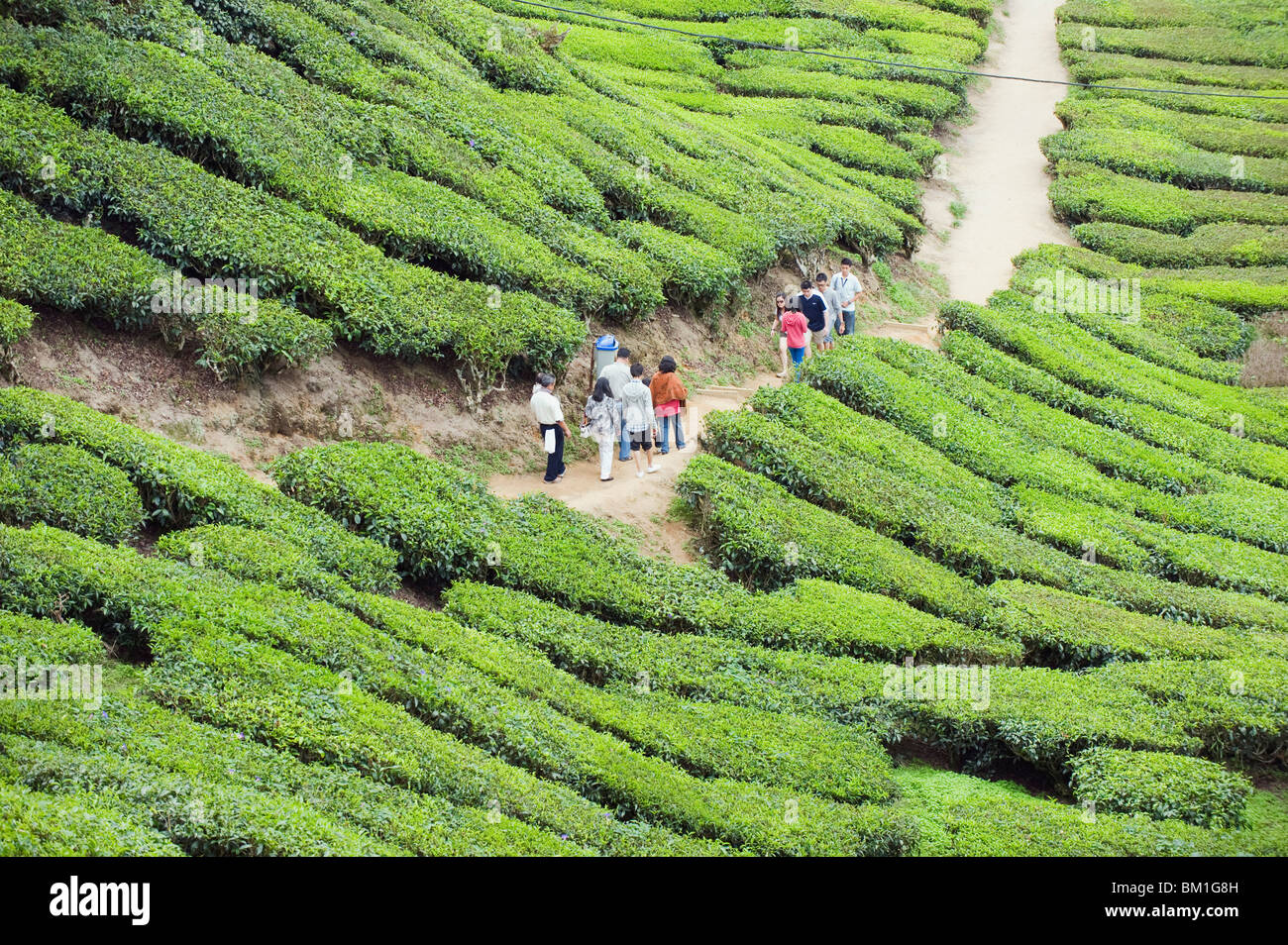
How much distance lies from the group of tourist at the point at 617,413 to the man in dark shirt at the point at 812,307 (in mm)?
4427

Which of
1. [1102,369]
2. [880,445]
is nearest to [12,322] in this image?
[880,445]

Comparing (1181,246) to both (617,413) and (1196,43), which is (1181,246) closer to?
(1196,43)

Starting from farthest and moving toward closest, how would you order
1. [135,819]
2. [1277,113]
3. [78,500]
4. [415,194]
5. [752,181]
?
[1277,113], [752,181], [415,194], [78,500], [135,819]

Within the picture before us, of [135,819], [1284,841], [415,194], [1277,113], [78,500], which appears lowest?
[1284,841]

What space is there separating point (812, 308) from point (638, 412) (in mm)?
5684

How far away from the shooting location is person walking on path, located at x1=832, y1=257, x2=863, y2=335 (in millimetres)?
24219

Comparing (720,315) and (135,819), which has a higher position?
(720,315)

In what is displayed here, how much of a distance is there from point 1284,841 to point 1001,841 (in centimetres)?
320

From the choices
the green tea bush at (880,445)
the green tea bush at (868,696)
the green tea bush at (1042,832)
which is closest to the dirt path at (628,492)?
the green tea bush at (880,445)

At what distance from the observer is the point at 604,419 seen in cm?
1836

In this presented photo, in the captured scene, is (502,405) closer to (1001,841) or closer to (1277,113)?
(1001,841)

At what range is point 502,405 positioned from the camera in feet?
63.4

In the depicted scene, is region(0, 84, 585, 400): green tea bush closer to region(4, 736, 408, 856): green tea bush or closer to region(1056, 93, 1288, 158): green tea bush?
region(4, 736, 408, 856): green tea bush
